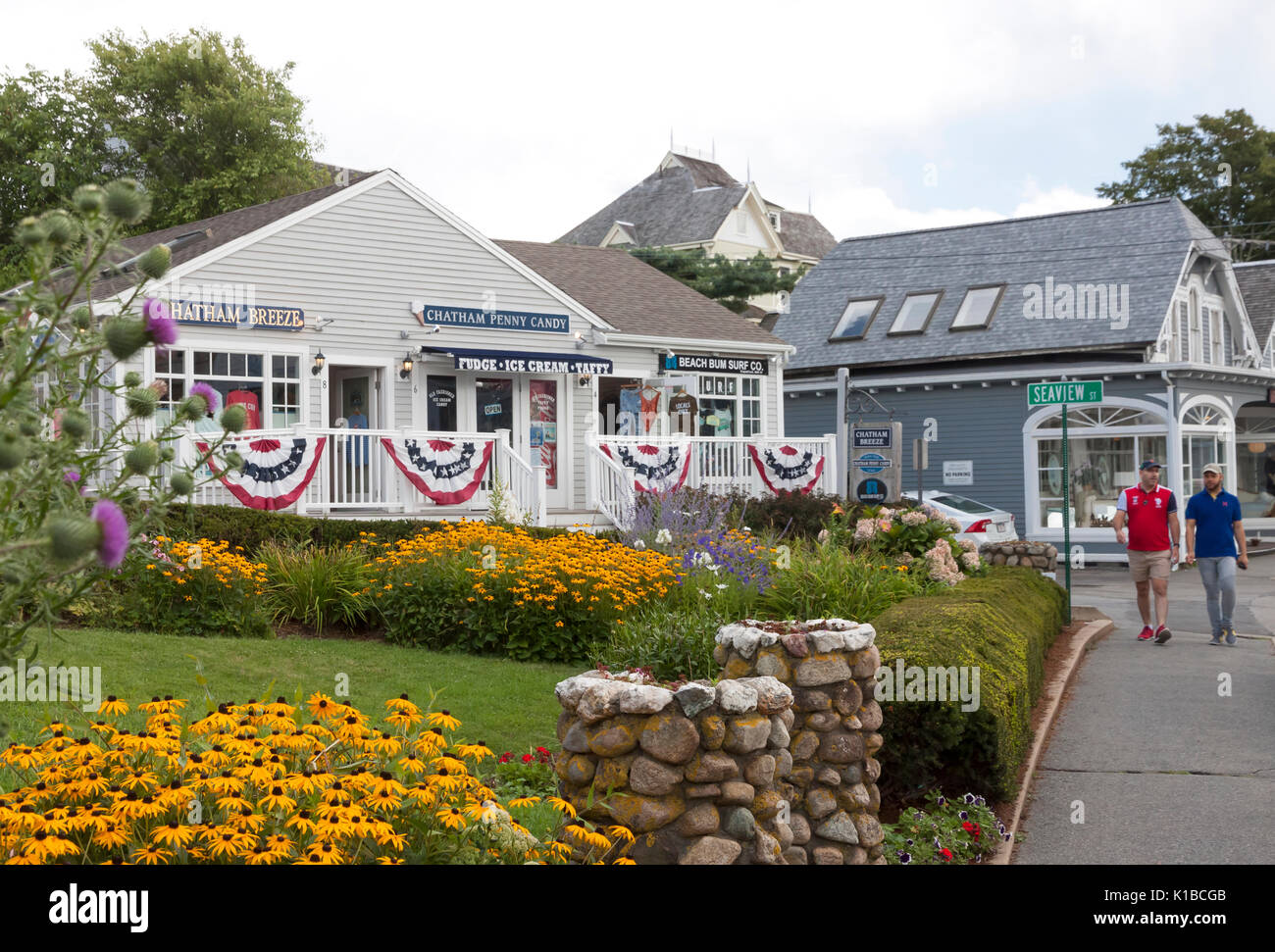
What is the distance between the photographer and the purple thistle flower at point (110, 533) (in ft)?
6.26

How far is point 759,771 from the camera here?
5023mm

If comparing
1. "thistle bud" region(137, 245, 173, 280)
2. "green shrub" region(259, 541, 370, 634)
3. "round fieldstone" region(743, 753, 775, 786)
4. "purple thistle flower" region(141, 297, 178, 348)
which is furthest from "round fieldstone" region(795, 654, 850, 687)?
"green shrub" region(259, 541, 370, 634)

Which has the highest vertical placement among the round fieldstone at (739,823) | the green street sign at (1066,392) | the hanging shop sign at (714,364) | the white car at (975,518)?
the hanging shop sign at (714,364)

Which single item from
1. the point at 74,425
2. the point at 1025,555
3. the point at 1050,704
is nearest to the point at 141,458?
the point at 74,425

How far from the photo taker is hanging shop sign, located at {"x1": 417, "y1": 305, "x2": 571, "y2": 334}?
18.7m

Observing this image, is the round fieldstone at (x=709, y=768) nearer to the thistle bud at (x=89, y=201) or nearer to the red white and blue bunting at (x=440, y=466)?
the thistle bud at (x=89, y=201)

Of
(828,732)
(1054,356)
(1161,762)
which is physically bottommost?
(1161,762)

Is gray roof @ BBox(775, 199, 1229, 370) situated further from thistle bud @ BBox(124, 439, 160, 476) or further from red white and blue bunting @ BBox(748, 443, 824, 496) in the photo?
thistle bud @ BBox(124, 439, 160, 476)

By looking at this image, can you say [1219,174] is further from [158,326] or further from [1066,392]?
[158,326]

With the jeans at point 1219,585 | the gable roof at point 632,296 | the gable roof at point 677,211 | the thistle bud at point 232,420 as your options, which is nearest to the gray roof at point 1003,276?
the gable roof at point 632,296

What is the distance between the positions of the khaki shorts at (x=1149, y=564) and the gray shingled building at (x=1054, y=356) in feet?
42.0

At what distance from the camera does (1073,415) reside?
2648 cm

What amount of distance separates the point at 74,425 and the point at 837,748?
4.00 m
